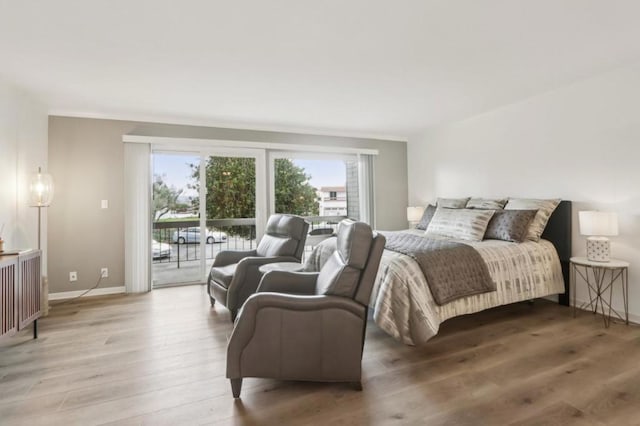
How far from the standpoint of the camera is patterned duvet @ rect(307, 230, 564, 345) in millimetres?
2387

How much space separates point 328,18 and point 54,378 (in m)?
2.98

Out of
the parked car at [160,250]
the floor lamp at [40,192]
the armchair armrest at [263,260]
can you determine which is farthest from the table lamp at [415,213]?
the floor lamp at [40,192]

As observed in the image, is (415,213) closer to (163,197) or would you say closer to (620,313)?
(620,313)

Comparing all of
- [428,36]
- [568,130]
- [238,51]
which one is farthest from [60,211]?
[568,130]

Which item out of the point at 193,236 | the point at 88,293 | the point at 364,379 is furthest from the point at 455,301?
the point at 88,293

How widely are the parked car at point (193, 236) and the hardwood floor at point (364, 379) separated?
1781 mm

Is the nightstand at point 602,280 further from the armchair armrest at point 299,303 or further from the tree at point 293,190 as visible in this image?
the tree at point 293,190

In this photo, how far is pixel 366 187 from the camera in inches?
220

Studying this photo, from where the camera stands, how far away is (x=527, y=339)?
2635 mm

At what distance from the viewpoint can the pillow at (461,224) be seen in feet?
11.5

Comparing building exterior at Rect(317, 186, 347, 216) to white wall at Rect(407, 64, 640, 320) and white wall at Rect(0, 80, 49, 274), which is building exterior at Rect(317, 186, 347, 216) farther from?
white wall at Rect(0, 80, 49, 274)

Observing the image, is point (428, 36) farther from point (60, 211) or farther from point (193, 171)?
point (60, 211)

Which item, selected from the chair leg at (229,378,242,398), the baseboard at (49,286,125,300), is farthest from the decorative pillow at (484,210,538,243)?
the baseboard at (49,286,125,300)

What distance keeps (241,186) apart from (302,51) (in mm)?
2645
